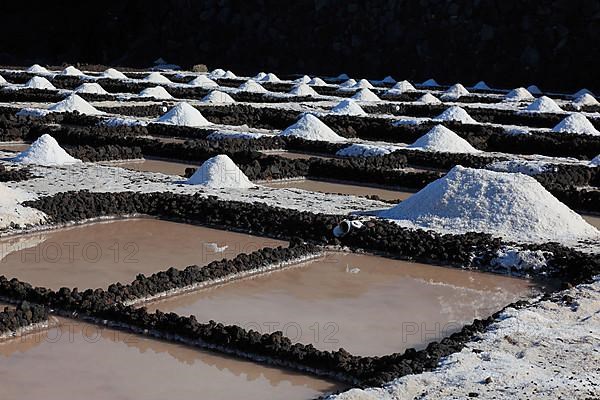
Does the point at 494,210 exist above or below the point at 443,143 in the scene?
below

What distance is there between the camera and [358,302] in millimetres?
5898

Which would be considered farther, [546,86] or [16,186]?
[546,86]

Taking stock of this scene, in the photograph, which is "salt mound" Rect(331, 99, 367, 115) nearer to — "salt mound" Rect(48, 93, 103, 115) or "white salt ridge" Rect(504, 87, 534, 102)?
"salt mound" Rect(48, 93, 103, 115)

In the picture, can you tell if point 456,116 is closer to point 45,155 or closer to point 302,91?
point 302,91

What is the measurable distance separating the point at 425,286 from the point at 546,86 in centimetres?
1882

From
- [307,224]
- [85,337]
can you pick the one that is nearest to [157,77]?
[307,224]

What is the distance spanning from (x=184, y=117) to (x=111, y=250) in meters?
7.53

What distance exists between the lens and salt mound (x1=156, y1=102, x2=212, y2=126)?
14297 millimetres

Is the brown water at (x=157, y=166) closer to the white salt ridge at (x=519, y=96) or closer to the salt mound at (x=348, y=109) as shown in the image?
the salt mound at (x=348, y=109)

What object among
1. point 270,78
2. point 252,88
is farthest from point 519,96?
point 270,78

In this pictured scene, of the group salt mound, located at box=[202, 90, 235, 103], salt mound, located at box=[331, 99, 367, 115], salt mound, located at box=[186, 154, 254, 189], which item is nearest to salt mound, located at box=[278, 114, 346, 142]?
salt mound, located at box=[331, 99, 367, 115]

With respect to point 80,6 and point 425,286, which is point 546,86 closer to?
→ point 80,6

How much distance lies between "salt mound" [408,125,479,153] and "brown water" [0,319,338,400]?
7.69 metres

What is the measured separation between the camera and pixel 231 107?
16328 mm
